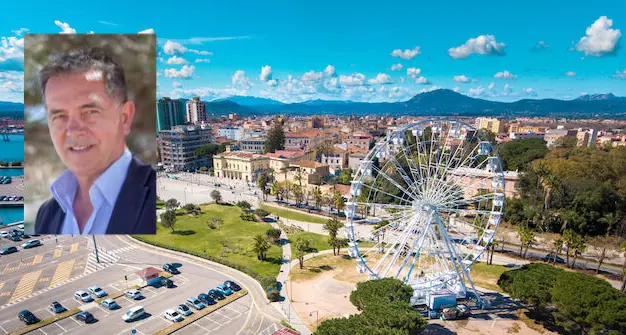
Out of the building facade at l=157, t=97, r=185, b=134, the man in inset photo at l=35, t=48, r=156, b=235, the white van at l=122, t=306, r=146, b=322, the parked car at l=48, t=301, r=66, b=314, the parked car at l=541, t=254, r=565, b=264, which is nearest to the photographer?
the man in inset photo at l=35, t=48, r=156, b=235

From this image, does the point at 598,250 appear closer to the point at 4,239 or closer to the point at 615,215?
the point at 615,215

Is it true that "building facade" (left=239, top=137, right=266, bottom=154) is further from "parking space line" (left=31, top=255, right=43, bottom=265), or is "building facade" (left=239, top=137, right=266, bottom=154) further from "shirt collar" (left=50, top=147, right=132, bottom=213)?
"shirt collar" (left=50, top=147, right=132, bottom=213)

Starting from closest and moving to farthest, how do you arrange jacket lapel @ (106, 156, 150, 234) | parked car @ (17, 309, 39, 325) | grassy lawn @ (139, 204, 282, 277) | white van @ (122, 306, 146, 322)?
jacket lapel @ (106, 156, 150, 234)
parked car @ (17, 309, 39, 325)
white van @ (122, 306, 146, 322)
grassy lawn @ (139, 204, 282, 277)

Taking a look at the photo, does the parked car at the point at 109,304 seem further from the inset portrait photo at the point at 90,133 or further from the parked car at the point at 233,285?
the inset portrait photo at the point at 90,133

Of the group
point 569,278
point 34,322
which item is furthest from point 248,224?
point 569,278

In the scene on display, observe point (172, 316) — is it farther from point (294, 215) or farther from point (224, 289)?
point (294, 215)

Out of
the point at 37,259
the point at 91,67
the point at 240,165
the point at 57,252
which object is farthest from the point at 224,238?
the point at 240,165

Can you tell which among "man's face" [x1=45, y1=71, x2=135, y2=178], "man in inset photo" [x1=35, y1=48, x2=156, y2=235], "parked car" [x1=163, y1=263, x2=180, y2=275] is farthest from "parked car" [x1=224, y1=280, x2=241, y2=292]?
"man's face" [x1=45, y1=71, x2=135, y2=178]
